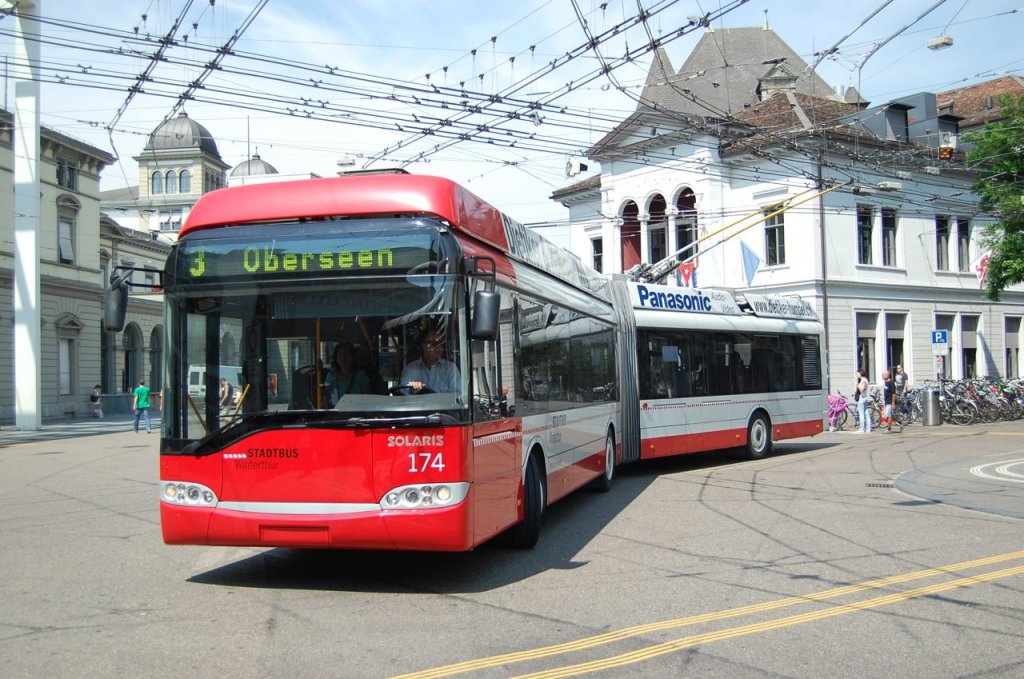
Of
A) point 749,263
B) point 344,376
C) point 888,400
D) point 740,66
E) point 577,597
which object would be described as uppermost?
point 740,66

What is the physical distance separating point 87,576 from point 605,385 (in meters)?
7.46

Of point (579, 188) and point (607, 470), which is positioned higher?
point (579, 188)

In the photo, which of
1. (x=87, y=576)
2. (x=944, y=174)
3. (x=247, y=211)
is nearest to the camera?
(x=247, y=211)

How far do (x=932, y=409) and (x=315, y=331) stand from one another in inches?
1025

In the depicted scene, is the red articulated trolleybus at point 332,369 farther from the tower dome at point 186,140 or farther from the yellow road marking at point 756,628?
the tower dome at point 186,140

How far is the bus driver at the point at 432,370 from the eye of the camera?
697cm

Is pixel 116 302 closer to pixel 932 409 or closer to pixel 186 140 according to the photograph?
pixel 932 409

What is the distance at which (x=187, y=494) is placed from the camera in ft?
23.6

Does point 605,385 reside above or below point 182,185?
below

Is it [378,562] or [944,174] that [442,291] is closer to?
[378,562]

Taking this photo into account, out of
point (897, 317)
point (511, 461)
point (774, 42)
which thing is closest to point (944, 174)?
point (897, 317)

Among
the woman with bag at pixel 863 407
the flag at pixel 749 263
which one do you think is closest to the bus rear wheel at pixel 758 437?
the woman with bag at pixel 863 407

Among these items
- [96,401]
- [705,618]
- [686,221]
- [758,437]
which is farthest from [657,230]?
[705,618]

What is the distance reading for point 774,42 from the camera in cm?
4781
